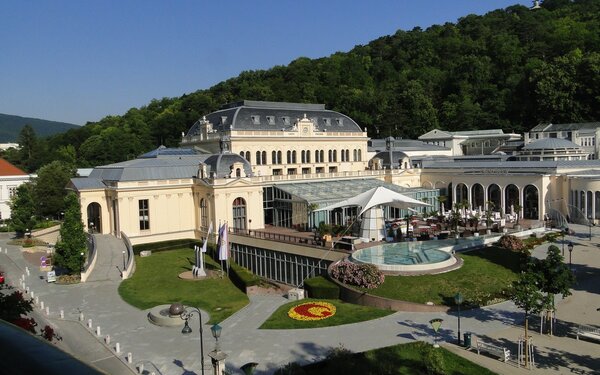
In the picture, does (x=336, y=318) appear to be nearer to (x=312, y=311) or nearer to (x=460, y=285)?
(x=312, y=311)

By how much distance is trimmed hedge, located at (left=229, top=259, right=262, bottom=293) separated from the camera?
36.7m

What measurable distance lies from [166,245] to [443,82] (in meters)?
77.4

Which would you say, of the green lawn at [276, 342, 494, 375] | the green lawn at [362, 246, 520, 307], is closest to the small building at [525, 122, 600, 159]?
the green lawn at [362, 246, 520, 307]

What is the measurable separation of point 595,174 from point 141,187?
44.1 m

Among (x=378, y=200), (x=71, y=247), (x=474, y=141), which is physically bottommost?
(x=71, y=247)

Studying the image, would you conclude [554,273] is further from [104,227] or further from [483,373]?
[104,227]

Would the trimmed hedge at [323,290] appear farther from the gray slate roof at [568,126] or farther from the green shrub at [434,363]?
the gray slate roof at [568,126]

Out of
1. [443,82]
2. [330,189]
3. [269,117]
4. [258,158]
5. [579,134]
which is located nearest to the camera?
[330,189]

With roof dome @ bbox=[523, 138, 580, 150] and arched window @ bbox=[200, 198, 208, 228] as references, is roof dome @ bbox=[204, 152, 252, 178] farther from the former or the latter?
roof dome @ bbox=[523, 138, 580, 150]

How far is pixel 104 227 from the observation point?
1998 inches

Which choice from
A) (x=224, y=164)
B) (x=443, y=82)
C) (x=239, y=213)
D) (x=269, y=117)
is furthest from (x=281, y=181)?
(x=443, y=82)

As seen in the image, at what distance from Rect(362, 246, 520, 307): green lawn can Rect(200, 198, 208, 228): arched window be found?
23693 millimetres

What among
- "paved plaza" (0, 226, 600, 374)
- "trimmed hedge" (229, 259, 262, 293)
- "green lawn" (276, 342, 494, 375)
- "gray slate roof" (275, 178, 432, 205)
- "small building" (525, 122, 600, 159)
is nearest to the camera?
"green lawn" (276, 342, 494, 375)

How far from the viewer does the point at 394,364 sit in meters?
21.4
